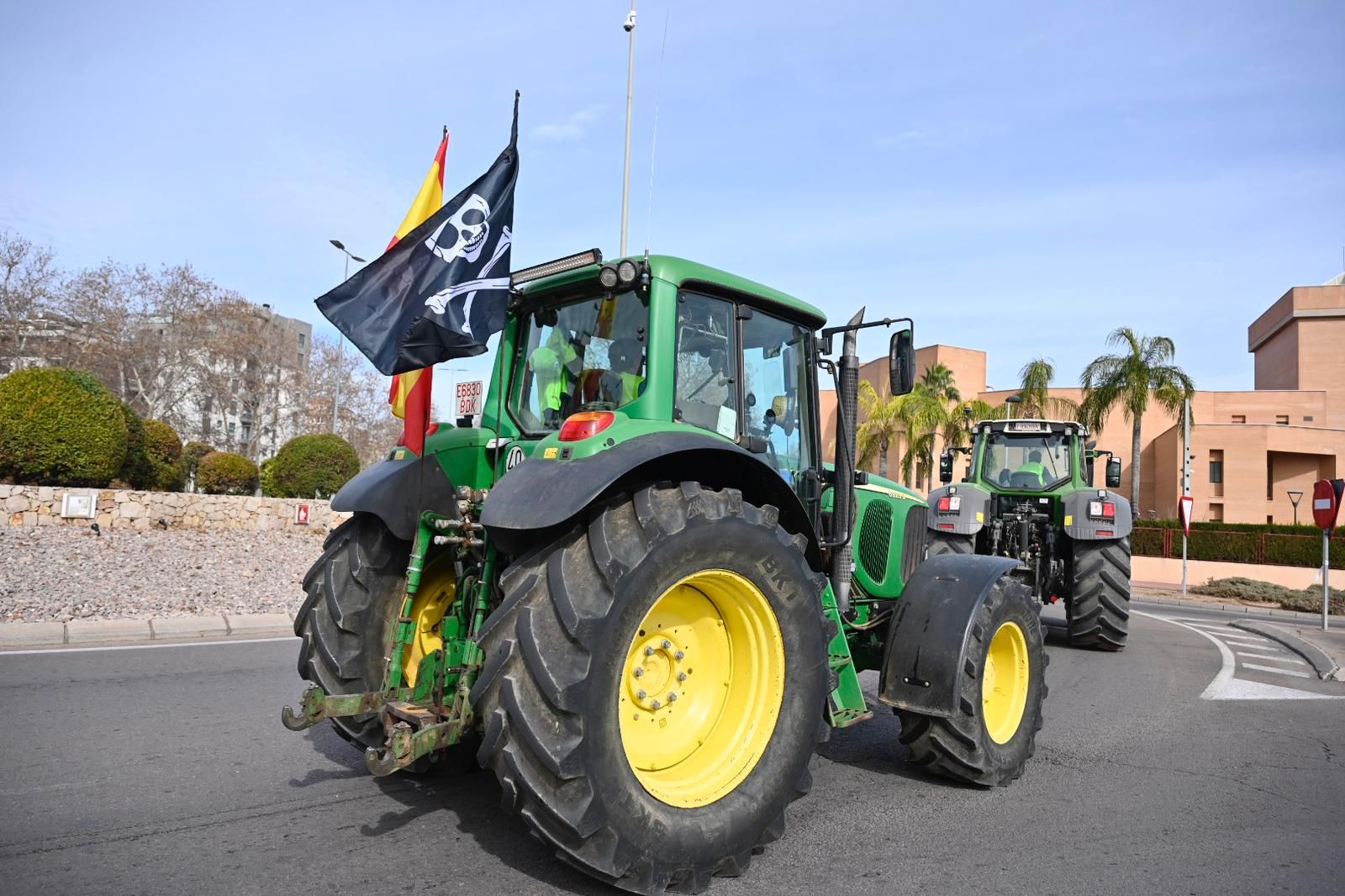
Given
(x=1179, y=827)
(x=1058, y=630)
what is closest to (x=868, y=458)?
(x=1058, y=630)

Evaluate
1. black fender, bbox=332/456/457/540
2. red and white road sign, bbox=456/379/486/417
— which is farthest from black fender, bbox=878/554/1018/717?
red and white road sign, bbox=456/379/486/417


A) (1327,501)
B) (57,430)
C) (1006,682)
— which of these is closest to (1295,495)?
(1327,501)

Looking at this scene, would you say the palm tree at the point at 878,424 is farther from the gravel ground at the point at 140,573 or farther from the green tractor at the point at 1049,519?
the gravel ground at the point at 140,573

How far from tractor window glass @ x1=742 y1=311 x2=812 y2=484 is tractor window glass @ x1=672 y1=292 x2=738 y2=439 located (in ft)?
0.36

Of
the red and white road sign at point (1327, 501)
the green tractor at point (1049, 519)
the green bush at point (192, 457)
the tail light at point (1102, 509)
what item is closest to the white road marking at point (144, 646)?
the green tractor at point (1049, 519)

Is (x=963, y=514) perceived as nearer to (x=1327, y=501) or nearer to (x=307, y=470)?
(x=1327, y=501)

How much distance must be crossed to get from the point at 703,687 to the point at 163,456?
19.0 meters

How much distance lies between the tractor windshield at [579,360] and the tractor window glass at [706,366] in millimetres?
213

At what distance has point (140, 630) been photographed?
887cm

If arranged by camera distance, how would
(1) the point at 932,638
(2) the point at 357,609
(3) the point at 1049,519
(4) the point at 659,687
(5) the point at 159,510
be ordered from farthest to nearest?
1. (5) the point at 159,510
2. (3) the point at 1049,519
3. (1) the point at 932,638
4. (2) the point at 357,609
5. (4) the point at 659,687

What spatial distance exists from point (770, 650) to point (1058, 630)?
10.8 metres

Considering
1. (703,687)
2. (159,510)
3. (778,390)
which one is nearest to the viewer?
(703,687)

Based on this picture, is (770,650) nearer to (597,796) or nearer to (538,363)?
(597,796)

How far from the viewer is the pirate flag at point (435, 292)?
3.70m
